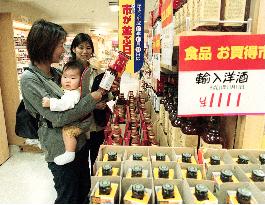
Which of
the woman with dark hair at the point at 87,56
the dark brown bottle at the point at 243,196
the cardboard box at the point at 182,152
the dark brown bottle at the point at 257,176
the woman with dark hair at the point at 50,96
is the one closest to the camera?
the dark brown bottle at the point at 243,196

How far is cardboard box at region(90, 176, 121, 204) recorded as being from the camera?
0.86 meters

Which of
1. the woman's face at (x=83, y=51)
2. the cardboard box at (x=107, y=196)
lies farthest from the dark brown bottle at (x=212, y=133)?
the woman's face at (x=83, y=51)

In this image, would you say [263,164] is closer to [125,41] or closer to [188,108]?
[188,108]

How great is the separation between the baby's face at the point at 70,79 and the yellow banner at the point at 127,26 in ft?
5.93

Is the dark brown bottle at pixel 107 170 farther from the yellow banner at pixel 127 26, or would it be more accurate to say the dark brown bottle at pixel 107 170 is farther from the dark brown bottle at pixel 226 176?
the yellow banner at pixel 127 26

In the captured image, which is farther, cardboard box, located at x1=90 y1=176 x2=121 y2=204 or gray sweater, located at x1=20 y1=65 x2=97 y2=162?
gray sweater, located at x1=20 y1=65 x2=97 y2=162

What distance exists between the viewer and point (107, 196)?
872mm

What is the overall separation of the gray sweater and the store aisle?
5.00ft

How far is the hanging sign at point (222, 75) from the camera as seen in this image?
1150mm

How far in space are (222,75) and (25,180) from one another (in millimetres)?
3158

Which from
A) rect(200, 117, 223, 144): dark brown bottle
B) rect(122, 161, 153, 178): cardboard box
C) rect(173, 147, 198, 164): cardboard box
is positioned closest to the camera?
rect(122, 161, 153, 178): cardboard box

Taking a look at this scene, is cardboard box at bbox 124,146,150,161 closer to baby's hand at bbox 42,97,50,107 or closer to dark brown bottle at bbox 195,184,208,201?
dark brown bottle at bbox 195,184,208,201

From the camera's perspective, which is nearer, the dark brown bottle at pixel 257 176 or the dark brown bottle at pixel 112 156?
the dark brown bottle at pixel 257 176

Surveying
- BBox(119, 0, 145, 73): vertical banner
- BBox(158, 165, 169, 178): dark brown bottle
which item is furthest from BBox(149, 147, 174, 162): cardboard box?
BBox(119, 0, 145, 73): vertical banner
